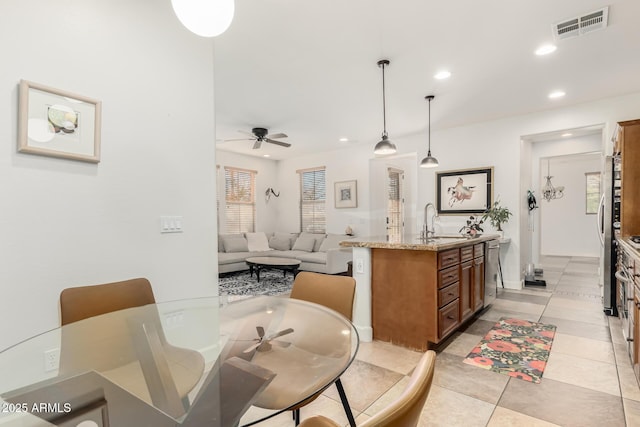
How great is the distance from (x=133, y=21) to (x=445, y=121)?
14.7ft

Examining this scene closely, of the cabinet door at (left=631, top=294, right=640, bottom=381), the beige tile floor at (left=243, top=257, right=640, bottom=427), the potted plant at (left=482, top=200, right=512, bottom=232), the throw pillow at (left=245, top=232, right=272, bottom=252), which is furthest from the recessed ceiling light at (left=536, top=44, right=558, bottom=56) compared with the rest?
the throw pillow at (left=245, top=232, right=272, bottom=252)

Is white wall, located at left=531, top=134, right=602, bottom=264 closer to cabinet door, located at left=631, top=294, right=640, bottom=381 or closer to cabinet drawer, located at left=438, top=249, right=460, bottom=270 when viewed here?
cabinet drawer, located at left=438, top=249, right=460, bottom=270

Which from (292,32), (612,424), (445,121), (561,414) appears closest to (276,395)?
(561,414)

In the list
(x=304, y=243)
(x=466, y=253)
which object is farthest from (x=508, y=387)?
(x=304, y=243)

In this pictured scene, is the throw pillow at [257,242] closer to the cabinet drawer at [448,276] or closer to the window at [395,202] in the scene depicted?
the window at [395,202]

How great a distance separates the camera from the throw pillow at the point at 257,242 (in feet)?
22.1

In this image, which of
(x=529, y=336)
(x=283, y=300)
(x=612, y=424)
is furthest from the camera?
(x=529, y=336)

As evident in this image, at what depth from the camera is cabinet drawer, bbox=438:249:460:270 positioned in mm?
2496

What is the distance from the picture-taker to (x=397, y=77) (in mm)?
3389

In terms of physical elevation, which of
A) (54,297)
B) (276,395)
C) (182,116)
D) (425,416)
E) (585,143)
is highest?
(585,143)

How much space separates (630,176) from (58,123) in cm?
442

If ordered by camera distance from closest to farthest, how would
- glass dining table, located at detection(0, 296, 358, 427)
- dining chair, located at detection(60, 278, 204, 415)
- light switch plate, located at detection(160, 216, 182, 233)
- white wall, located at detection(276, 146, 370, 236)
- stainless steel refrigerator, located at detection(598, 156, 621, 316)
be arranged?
glass dining table, located at detection(0, 296, 358, 427)
dining chair, located at detection(60, 278, 204, 415)
light switch plate, located at detection(160, 216, 182, 233)
stainless steel refrigerator, located at detection(598, 156, 621, 316)
white wall, located at detection(276, 146, 370, 236)

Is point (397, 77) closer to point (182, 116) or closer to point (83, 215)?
point (182, 116)

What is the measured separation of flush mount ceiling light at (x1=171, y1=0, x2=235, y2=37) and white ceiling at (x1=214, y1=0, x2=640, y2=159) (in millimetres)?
953
